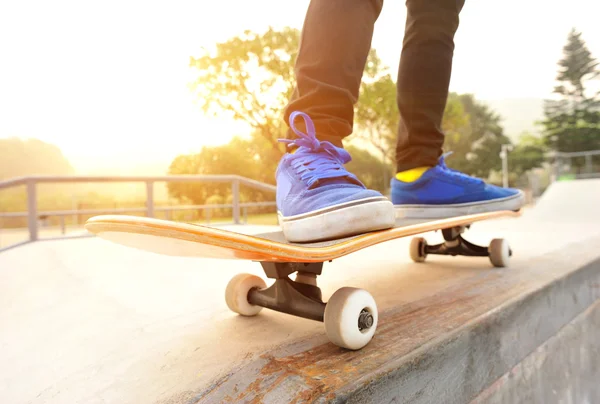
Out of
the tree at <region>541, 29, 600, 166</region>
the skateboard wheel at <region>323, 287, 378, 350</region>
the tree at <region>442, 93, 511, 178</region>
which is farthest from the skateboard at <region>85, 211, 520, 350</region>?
Result: the tree at <region>541, 29, 600, 166</region>

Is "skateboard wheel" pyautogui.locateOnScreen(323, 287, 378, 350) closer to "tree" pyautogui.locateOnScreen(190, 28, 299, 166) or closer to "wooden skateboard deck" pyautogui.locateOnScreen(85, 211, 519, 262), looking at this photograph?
"wooden skateboard deck" pyautogui.locateOnScreen(85, 211, 519, 262)

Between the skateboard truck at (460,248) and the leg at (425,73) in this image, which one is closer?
the leg at (425,73)

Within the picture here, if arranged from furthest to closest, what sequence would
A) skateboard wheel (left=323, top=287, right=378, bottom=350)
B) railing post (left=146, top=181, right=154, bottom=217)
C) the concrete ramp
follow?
the concrete ramp, railing post (left=146, top=181, right=154, bottom=217), skateboard wheel (left=323, top=287, right=378, bottom=350)

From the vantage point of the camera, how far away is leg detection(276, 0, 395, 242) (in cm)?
84

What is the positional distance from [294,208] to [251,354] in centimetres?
31

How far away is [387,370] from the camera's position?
654mm

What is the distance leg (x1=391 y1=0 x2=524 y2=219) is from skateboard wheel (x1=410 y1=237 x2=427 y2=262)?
397 millimetres

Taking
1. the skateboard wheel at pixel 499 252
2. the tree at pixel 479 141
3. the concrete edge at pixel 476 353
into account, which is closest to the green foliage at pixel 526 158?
the tree at pixel 479 141

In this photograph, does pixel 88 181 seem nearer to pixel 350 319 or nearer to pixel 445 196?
pixel 445 196

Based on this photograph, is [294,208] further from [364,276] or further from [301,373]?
[364,276]

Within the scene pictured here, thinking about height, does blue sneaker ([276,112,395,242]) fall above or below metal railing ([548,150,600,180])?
below

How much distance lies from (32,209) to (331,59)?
3.94 meters

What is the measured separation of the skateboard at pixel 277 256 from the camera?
2.09 ft

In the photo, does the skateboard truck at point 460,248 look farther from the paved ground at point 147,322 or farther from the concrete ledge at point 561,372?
the concrete ledge at point 561,372
